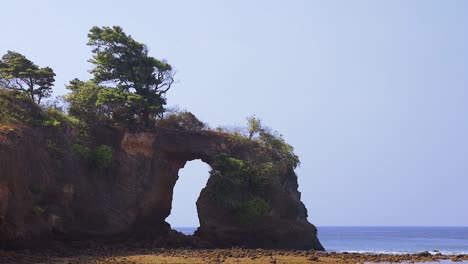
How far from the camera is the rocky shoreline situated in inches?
1060

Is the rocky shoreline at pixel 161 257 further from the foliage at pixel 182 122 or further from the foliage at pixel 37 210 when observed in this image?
the foliage at pixel 182 122

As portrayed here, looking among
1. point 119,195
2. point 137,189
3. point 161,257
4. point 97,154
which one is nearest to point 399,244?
point 137,189

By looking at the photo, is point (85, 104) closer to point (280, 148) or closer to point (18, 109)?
point (18, 109)

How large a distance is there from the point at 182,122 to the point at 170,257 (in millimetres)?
13974

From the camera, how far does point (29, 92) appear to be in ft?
124

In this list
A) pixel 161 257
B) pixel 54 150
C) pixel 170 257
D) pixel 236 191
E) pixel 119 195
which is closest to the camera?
pixel 161 257

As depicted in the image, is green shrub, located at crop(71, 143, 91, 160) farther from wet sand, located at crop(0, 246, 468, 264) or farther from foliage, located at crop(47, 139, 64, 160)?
wet sand, located at crop(0, 246, 468, 264)

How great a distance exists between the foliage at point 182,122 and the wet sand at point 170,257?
1057cm

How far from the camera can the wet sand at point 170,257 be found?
1057 inches

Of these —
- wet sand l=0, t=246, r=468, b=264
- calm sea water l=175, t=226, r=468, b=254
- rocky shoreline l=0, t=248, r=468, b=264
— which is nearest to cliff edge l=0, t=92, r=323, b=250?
rocky shoreline l=0, t=248, r=468, b=264

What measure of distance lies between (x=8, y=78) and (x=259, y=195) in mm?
17301

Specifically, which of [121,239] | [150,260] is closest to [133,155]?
[121,239]

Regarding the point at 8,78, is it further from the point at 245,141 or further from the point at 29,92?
the point at 245,141

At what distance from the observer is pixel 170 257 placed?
2958cm
